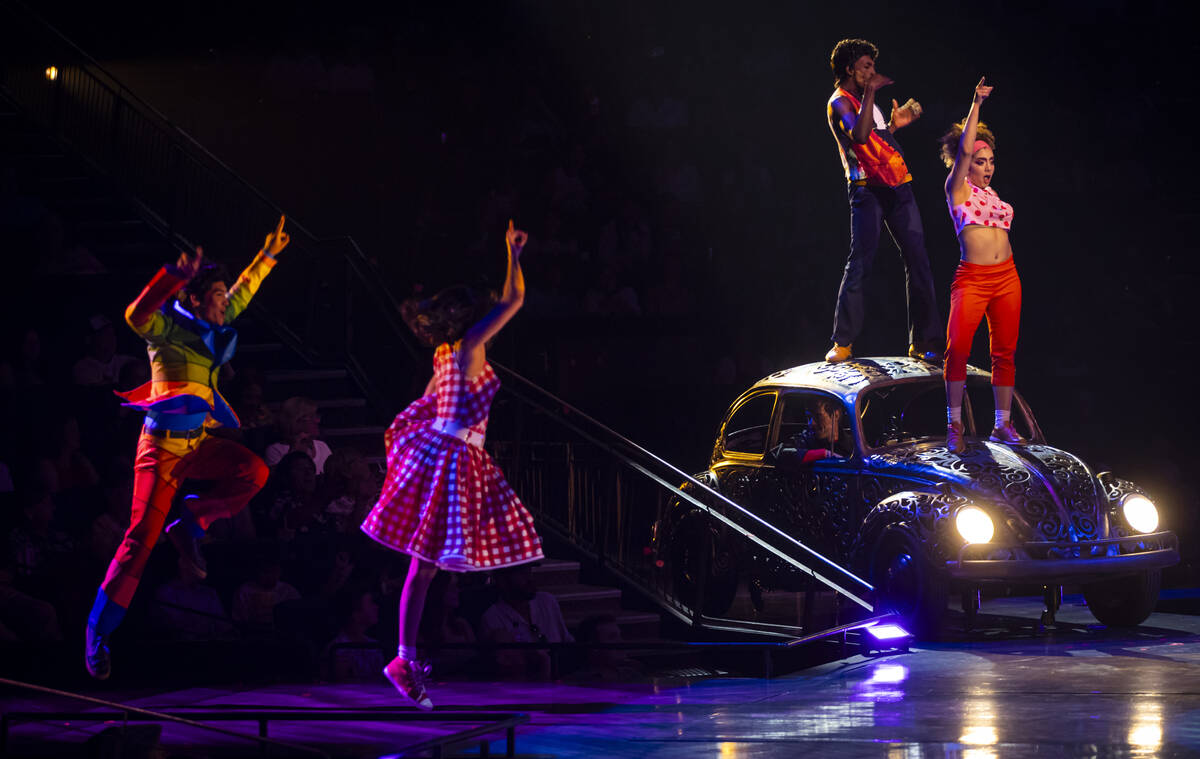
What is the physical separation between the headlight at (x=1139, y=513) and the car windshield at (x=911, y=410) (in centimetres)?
117

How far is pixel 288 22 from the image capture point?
1494 centimetres

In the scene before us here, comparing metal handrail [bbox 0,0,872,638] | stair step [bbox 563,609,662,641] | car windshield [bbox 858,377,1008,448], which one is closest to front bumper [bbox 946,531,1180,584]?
metal handrail [bbox 0,0,872,638]

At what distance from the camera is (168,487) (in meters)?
6.07

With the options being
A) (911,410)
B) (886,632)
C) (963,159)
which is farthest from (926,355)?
(886,632)

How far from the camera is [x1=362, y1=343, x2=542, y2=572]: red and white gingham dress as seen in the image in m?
5.66

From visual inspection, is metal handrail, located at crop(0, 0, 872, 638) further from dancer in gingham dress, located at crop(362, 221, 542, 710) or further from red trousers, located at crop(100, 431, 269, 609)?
red trousers, located at crop(100, 431, 269, 609)

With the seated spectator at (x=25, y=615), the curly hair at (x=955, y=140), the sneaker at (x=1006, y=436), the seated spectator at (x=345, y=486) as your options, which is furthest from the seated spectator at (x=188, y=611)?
the curly hair at (x=955, y=140)

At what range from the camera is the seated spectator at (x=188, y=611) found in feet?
23.6

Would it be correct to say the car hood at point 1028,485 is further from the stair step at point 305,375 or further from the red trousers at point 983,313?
the stair step at point 305,375

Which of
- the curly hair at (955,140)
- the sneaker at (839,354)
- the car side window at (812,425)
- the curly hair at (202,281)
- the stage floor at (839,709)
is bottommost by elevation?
the stage floor at (839,709)

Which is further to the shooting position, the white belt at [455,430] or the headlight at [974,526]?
the headlight at [974,526]

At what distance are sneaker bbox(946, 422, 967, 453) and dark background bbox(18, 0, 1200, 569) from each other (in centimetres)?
501

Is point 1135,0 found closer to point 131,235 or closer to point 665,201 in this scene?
point 665,201

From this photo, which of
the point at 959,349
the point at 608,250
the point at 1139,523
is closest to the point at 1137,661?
the point at 1139,523
